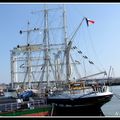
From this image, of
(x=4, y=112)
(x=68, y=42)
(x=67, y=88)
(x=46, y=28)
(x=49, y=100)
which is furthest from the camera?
(x=46, y=28)

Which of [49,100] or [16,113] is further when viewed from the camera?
[49,100]

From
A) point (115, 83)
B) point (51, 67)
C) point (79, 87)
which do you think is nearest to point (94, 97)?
point (79, 87)

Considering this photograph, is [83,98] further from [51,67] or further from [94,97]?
[51,67]

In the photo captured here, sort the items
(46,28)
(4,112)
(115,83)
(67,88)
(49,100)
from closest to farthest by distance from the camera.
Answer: (4,112)
(49,100)
(67,88)
(46,28)
(115,83)

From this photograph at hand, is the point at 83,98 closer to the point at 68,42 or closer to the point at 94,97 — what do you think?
the point at 94,97

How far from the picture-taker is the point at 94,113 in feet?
71.4

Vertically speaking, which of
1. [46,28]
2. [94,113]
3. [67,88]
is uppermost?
[46,28]

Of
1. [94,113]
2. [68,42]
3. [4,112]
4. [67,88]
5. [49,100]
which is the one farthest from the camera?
[68,42]

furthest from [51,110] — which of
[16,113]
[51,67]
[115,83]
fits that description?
[115,83]

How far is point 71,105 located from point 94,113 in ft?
5.88

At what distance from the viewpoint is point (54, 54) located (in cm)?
3803

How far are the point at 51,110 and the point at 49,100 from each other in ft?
17.6

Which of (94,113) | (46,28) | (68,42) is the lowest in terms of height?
(94,113)

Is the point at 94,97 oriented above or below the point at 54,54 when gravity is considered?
below
